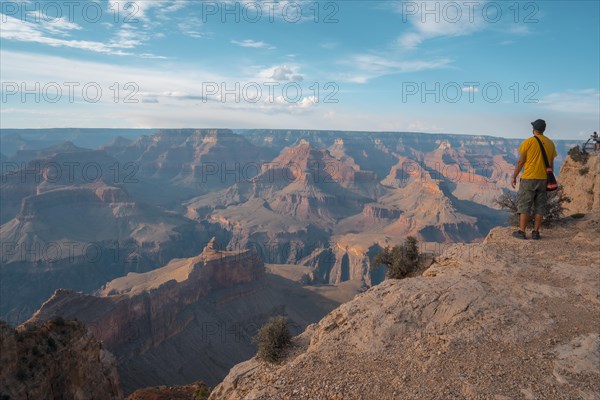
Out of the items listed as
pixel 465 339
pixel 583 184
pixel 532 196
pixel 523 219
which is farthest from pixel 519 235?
pixel 583 184

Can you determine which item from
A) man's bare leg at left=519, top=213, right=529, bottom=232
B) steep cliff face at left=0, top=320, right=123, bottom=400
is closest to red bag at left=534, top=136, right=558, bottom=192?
man's bare leg at left=519, top=213, right=529, bottom=232

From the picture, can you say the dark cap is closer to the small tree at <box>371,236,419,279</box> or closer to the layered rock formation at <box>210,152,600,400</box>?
the layered rock formation at <box>210,152,600,400</box>

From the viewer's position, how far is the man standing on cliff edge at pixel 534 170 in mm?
10406

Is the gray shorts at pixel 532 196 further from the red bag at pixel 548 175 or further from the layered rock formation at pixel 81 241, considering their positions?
the layered rock formation at pixel 81 241

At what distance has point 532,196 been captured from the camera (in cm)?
1071

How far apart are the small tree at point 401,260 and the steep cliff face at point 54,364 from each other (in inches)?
423

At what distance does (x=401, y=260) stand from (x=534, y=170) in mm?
4617

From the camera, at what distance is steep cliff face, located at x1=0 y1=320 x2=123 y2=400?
10570mm

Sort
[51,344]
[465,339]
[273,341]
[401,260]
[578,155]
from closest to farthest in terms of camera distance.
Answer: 1. [465,339]
2. [273,341]
3. [51,344]
4. [401,260]
5. [578,155]

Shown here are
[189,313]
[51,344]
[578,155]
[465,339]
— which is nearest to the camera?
[465,339]

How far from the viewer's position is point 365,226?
121m

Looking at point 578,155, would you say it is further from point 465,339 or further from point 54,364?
point 54,364

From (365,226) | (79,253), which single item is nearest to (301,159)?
(365,226)

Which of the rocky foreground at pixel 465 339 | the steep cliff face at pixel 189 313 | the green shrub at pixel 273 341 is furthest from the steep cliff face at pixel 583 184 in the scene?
the steep cliff face at pixel 189 313
